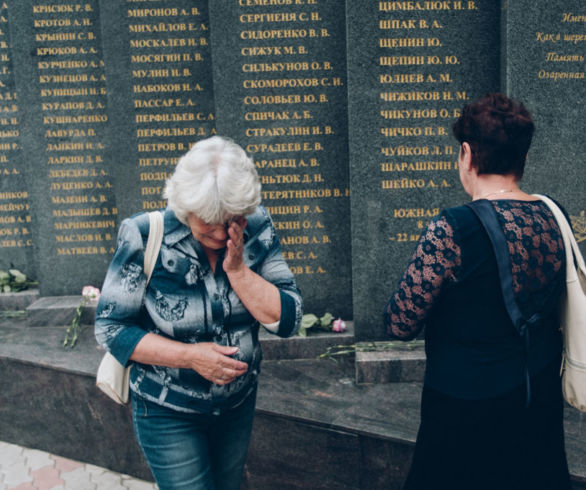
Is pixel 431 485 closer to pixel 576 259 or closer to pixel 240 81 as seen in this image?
pixel 576 259

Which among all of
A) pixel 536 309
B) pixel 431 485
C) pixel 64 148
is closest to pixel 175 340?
pixel 431 485

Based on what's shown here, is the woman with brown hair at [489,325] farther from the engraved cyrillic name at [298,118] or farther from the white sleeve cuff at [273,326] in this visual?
the engraved cyrillic name at [298,118]

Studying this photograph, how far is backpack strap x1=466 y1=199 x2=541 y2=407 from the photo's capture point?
1836mm

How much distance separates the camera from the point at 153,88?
486 centimetres

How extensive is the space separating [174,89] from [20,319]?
2.61m

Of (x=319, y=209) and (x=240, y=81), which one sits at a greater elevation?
(x=240, y=81)

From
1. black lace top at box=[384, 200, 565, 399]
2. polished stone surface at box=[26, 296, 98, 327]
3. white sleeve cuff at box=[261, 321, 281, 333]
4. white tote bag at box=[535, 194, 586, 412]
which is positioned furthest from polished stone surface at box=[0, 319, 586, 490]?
white sleeve cuff at box=[261, 321, 281, 333]

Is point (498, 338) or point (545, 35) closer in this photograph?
point (498, 338)

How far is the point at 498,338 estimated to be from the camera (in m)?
1.93

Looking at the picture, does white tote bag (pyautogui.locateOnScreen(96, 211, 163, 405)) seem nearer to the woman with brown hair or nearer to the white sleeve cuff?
the white sleeve cuff

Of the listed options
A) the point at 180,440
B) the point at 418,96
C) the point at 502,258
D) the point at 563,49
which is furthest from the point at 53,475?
the point at 563,49

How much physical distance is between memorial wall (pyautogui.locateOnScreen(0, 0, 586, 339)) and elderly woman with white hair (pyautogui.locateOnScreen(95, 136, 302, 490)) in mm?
2116

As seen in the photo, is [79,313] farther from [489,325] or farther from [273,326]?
[489,325]

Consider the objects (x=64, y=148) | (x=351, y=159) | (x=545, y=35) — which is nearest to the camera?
(x=545, y=35)
